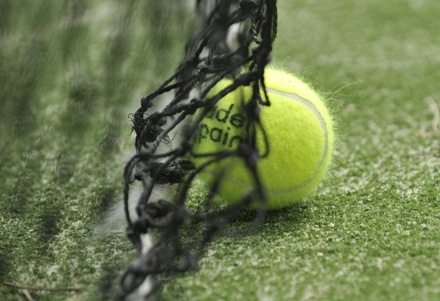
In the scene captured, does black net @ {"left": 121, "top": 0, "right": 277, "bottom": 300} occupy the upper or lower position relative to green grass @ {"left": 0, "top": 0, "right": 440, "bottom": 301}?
upper

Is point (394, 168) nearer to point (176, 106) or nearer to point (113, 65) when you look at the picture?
point (176, 106)

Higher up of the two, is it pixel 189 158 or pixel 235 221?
pixel 189 158

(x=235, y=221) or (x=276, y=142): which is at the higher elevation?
(x=276, y=142)

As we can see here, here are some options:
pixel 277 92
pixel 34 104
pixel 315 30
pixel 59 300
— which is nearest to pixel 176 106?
pixel 277 92
